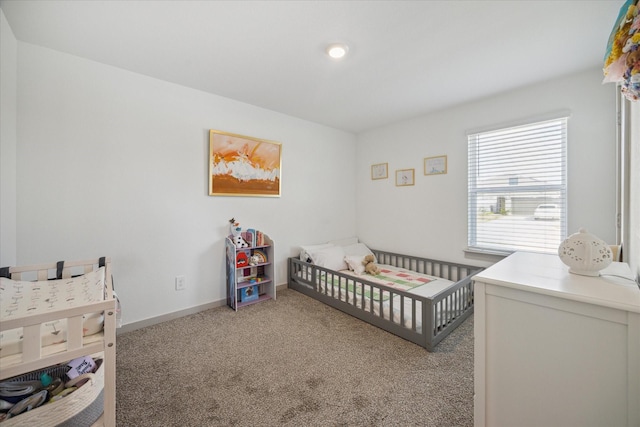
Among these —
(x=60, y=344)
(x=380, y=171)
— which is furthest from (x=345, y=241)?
(x=60, y=344)

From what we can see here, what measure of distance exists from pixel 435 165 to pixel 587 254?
7.60ft

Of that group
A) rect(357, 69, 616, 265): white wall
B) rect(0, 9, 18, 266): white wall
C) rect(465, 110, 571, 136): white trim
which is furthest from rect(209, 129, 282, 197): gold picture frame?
rect(465, 110, 571, 136): white trim

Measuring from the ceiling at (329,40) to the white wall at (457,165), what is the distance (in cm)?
24

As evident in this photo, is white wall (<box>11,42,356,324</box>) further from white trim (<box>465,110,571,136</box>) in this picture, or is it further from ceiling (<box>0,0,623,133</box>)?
white trim (<box>465,110,571,136</box>)

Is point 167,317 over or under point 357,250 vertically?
under

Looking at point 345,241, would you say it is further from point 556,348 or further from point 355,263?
point 556,348

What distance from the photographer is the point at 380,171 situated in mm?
3736

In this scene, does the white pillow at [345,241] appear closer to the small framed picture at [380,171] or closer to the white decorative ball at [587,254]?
the small framed picture at [380,171]

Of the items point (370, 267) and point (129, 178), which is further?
point (370, 267)

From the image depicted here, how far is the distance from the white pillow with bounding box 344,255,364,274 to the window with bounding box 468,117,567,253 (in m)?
1.30

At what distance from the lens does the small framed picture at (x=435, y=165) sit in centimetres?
304

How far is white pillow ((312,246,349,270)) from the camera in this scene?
3.09 meters

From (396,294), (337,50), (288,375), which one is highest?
(337,50)

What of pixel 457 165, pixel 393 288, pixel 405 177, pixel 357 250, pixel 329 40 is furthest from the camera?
pixel 357 250
